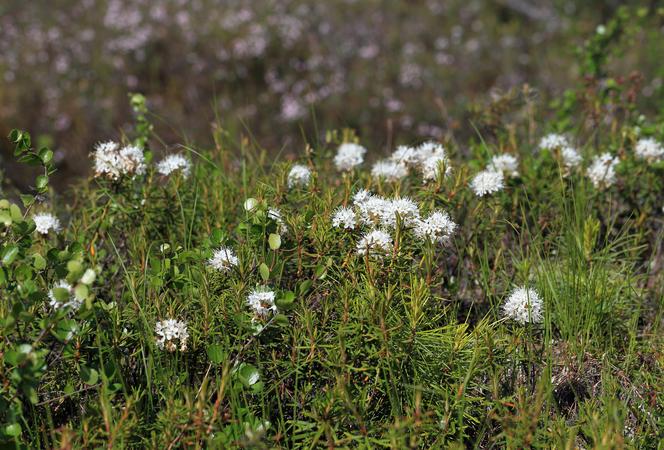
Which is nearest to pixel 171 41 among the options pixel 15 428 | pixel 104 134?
pixel 104 134

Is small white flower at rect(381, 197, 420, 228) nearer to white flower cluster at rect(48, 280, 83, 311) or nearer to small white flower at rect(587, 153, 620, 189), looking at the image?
white flower cluster at rect(48, 280, 83, 311)

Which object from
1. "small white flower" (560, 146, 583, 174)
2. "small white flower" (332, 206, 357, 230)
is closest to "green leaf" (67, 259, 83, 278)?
Answer: "small white flower" (332, 206, 357, 230)

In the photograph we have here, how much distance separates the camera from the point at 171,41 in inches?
339

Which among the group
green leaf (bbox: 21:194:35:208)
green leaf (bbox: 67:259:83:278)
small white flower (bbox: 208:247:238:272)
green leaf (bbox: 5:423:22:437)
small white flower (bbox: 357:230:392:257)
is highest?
green leaf (bbox: 21:194:35:208)

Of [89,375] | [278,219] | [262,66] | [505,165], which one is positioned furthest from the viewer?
[262,66]

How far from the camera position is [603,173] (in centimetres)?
306

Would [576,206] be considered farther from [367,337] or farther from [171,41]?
[171,41]

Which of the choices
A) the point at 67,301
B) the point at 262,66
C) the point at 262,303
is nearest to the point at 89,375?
the point at 67,301

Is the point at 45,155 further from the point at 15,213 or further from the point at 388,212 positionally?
the point at 388,212

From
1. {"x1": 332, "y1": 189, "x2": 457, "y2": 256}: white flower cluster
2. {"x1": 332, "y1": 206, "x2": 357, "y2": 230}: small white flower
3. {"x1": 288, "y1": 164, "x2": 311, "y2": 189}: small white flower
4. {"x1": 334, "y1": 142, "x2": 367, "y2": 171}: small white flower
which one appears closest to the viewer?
{"x1": 332, "y1": 189, "x2": 457, "y2": 256}: white flower cluster

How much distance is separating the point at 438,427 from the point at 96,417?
3.15 feet

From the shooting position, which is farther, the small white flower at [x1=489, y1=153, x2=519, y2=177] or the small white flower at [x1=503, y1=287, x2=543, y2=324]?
the small white flower at [x1=489, y1=153, x2=519, y2=177]

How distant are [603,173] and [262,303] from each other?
1765 mm

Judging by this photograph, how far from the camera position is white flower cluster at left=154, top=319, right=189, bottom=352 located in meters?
2.08
